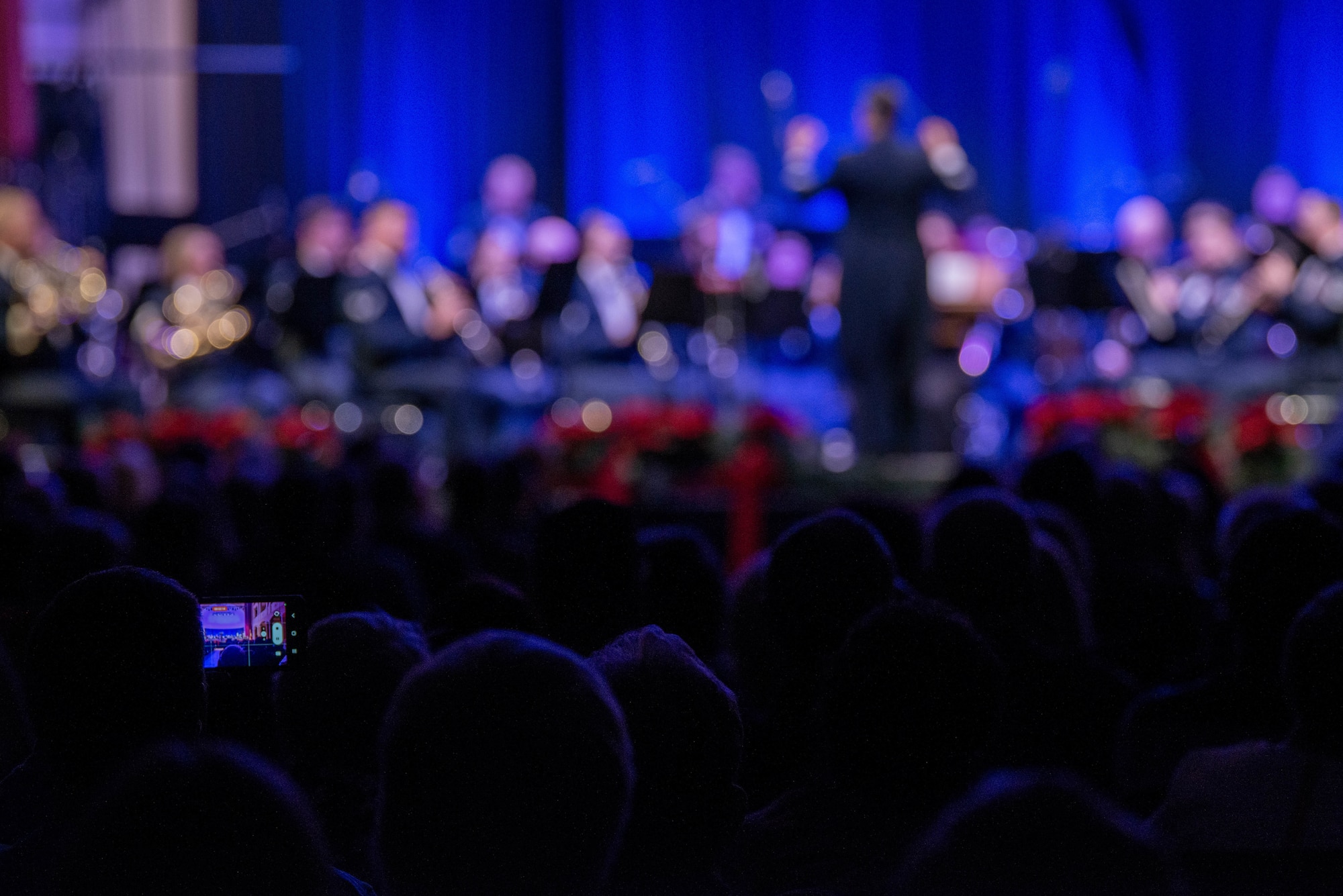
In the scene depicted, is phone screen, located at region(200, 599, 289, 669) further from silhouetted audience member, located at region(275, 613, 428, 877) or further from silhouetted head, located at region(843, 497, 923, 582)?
silhouetted head, located at region(843, 497, 923, 582)

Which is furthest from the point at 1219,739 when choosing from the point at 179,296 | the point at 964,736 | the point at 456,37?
the point at 456,37

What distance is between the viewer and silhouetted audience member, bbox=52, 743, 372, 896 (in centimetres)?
121

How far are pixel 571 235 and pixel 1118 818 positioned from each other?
974 cm

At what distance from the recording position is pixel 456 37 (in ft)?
42.3

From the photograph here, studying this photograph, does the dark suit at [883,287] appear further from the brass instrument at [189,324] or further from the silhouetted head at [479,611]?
the silhouetted head at [479,611]

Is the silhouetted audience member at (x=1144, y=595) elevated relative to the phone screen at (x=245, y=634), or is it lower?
lower

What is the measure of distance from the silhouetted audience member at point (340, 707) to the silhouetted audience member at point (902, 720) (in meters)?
0.75

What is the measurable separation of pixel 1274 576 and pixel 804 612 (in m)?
0.83

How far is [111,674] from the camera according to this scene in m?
1.83

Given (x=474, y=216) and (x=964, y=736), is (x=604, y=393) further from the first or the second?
(x=964, y=736)

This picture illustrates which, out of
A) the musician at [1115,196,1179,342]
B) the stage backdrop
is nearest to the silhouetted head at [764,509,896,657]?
the musician at [1115,196,1179,342]

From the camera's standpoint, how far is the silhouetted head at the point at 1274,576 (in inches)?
101

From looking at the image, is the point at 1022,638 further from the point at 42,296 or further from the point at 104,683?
the point at 42,296

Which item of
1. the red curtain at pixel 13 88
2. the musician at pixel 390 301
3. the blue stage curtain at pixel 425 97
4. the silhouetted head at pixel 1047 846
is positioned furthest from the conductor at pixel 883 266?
the red curtain at pixel 13 88
